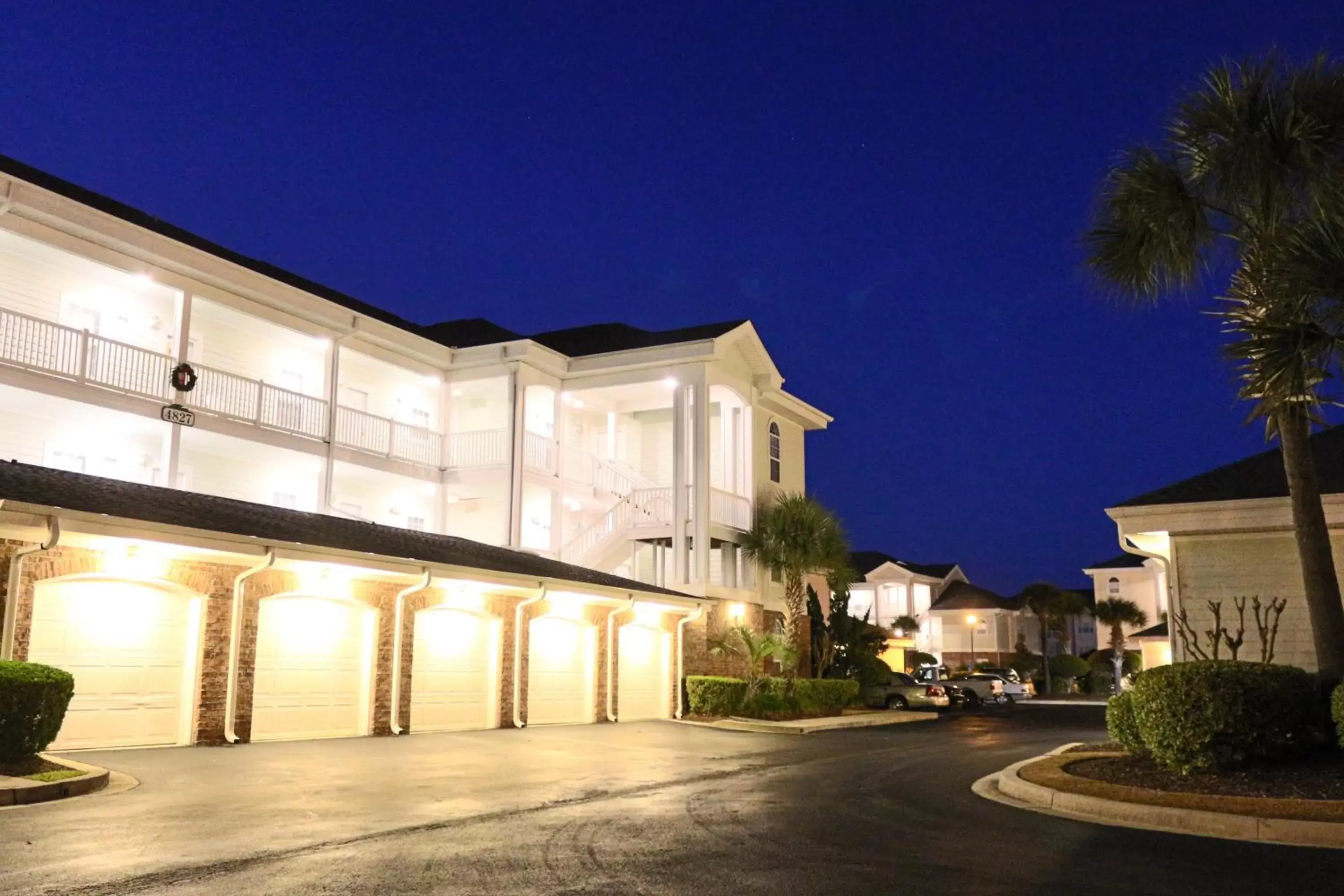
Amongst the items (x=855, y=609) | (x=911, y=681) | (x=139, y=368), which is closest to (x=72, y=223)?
(x=139, y=368)

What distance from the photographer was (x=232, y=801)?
10922mm

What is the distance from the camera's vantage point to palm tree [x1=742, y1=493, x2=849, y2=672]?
3153 centimetres

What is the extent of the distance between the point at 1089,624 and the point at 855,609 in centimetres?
2955

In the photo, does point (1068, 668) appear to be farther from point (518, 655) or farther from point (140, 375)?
point (140, 375)

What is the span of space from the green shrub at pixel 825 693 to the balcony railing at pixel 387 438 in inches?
424

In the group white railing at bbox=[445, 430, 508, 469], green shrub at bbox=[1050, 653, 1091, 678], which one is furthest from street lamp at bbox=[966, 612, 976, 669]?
white railing at bbox=[445, 430, 508, 469]

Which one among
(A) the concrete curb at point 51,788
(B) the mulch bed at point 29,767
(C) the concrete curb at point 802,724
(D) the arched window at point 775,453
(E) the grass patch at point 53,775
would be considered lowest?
(C) the concrete curb at point 802,724

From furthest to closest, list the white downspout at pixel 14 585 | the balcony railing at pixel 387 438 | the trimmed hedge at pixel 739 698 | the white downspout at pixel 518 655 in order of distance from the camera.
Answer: the trimmed hedge at pixel 739 698 < the balcony railing at pixel 387 438 < the white downspout at pixel 518 655 < the white downspout at pixel 14 585

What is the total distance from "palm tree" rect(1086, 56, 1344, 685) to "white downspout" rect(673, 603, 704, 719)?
1581 cm

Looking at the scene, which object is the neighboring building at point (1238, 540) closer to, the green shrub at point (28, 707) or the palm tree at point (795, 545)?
the palm tree at point (795, 545)

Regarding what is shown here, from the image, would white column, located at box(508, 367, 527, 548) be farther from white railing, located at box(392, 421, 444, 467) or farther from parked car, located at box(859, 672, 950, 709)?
parked car, located at box(859, 672, 950, 709)

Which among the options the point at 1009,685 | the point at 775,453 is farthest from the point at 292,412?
the point at 1009,685

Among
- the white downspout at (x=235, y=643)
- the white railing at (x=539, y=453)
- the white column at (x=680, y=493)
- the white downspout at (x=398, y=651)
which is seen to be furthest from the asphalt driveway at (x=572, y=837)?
the white column at (x=680, y=493)

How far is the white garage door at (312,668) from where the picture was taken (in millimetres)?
17969
